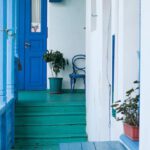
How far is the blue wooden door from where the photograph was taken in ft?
27.1

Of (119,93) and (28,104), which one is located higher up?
(119,93)

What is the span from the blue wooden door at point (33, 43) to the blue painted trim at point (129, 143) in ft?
19.1

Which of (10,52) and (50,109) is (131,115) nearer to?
(10,52)

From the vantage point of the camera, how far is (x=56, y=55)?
783 centimetres

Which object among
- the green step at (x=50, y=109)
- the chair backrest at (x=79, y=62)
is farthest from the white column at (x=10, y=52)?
the chair backrest at (x=79, y=62)

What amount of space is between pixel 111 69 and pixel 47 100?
2772mm

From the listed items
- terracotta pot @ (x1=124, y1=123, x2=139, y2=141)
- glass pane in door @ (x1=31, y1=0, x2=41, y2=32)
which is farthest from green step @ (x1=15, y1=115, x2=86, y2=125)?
terracotta pot @ (x1=124, y1=123, x2=139, y2=141)

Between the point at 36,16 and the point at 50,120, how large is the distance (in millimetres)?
3155

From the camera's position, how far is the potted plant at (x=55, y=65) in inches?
308

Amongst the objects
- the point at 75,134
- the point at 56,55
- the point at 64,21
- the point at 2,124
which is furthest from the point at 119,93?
the point at 64,21

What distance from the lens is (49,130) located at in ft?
19.4

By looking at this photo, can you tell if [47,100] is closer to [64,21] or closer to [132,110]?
[64,21]
